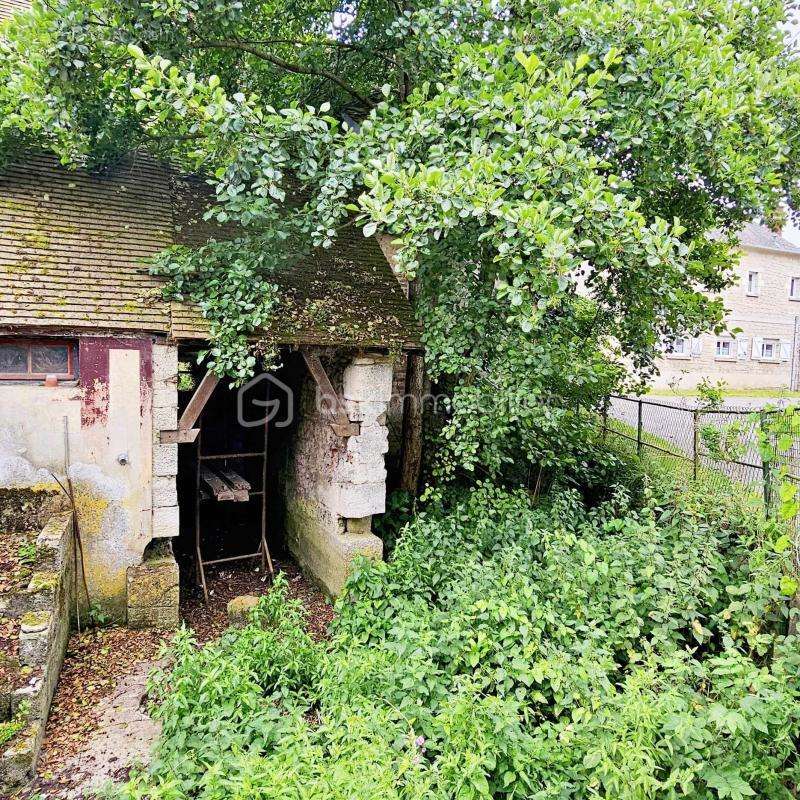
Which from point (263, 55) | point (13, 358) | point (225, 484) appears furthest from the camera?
point (225, 484)

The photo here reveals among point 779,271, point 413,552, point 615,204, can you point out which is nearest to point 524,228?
point 615,204

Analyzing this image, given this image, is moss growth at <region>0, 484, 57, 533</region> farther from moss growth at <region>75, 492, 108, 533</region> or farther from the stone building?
moss growth at <region>75, 492, 108, 533</region>

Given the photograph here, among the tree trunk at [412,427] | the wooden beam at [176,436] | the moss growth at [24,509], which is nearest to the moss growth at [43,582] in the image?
the moss growth at [24,509]

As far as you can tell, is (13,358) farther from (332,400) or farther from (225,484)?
(332,400)

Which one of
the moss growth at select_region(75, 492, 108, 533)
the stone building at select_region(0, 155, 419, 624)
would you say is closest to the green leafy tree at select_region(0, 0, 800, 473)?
the stone building at select_region(0, 155, 419, 624)

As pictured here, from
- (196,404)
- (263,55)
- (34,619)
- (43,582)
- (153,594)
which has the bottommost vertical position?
(153,594)

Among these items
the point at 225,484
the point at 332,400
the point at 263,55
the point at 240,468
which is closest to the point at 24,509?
the point at 225,484

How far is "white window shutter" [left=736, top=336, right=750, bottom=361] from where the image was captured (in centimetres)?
1898

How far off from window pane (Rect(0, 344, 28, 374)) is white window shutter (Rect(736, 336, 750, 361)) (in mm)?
20470

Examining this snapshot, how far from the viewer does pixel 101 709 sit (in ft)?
14.3

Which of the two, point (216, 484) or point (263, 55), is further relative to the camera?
point (216, 484)

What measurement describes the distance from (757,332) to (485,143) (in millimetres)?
18503

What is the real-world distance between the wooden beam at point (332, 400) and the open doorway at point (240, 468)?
131 centimetres

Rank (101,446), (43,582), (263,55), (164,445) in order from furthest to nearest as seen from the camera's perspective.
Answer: (263,55), (164,445), (101,446), (43,582)
